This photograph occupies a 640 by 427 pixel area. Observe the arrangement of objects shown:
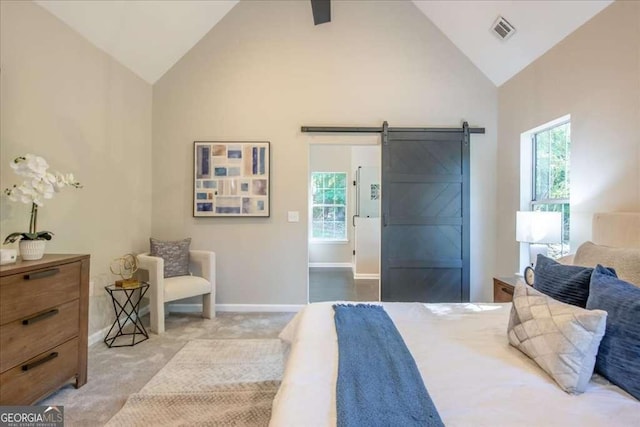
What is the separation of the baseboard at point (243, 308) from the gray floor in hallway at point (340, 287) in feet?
2.16

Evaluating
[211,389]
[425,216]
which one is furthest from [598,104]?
[211,389]

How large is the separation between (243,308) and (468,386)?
126 inches

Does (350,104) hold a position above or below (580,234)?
above

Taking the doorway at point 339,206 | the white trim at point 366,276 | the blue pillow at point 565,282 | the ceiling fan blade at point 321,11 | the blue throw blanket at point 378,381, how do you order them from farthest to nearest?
the doorway at point 339,206, the white trim at point 366,276, the ceiling fan blade at point 321,11, the blue pillow at point 565,282, the blue throw blanket at point 378,381

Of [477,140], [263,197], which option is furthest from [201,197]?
[477,140]

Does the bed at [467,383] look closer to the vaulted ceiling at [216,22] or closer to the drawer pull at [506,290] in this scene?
the drawer pull at [506,290]

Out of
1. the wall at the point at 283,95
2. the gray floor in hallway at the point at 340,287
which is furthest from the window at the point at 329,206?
the wall at the point at 283,95

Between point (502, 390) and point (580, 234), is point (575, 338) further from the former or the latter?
point (580, 234)

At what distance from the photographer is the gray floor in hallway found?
473 cm

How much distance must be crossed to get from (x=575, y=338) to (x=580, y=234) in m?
1.78

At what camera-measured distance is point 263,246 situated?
3.97 m

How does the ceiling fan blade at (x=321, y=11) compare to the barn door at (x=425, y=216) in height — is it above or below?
above

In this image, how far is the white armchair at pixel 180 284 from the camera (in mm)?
3174

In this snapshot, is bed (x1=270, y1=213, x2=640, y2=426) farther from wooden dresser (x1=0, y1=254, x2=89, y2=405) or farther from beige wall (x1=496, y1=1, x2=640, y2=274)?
wooden dresser (x1=0, y1=254, x2=89, y2=405)
